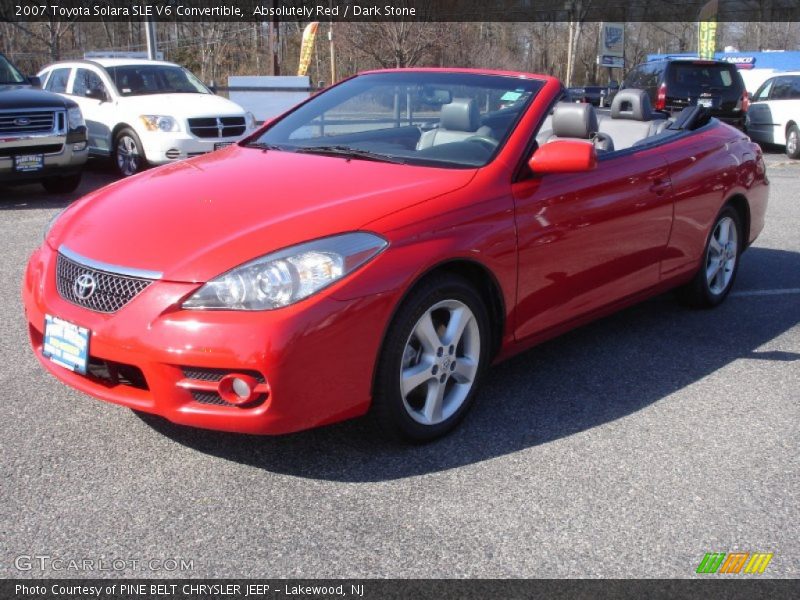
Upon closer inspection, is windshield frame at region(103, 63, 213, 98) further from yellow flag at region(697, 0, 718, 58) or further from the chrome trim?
yellow flag at region(697, 0, 718, 58)

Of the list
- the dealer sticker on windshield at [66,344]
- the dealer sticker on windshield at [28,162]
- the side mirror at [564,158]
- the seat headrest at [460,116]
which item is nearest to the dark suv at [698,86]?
the dealer sticker on windshield at [28,162]

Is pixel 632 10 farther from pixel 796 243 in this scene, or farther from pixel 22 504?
pixel 22 504

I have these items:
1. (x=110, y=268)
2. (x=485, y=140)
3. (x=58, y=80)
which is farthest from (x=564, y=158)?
(x=58, y=80)

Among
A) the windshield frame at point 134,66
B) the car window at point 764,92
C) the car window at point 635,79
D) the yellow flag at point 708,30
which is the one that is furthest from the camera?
the yellow flag at point 708,30

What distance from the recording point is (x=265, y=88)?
17281mm

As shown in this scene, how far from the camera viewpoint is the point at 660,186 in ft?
15.3

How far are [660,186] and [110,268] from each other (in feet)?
9.67

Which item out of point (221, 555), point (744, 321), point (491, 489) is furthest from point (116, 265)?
point (744, 321)

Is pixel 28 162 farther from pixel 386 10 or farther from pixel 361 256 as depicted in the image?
pixel 386 10

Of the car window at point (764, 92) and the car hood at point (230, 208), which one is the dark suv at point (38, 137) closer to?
the car hood at point (230, 208)

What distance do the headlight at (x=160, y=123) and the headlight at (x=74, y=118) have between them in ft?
4.30

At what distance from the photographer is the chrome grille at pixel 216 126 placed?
36.8ft

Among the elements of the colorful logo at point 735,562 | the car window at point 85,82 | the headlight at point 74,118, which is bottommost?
the colorful logo at point 735,562

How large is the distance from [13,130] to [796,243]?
25.9 ft
